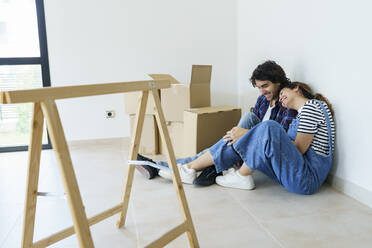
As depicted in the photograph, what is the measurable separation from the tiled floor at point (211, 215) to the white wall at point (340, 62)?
0.76 feet

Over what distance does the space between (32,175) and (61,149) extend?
0.29 m

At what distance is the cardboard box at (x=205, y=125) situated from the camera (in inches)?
96.0

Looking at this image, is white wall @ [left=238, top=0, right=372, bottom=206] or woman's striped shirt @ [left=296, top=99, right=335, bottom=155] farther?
woman's striped shirt @ [left=296, top=99, right=335, bottom=155]

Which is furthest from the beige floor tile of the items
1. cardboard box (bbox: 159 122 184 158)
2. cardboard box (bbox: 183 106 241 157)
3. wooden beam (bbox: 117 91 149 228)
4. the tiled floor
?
cardboard box (bbox: 159 122 184 158)

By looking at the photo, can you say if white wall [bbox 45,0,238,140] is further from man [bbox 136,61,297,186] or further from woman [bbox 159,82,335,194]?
woman [bbox 159,82,335,194]

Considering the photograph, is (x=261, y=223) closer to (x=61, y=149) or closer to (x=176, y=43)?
(x=61, y=149)

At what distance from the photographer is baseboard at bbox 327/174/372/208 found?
1.73 metres

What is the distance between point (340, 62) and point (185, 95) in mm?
1224

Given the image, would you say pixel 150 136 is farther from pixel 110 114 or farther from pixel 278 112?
pixel 278 112

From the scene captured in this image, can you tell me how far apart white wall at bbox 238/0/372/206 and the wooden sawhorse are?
1045 millimetres

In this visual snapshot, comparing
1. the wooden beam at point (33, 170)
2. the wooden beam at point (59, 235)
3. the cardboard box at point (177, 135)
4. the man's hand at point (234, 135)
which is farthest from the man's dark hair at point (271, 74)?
the wooden beam at point (33, 170)

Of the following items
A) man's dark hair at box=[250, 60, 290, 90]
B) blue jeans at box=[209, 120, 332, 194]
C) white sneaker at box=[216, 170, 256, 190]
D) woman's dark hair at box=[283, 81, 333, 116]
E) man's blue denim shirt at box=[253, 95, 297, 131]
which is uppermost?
man's dark hair at box=[250, 60, 290, 90]

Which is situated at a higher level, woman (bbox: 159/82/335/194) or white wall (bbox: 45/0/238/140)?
white wall (bbox: 45/0/238/140)

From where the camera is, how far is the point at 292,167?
5.72 ft
